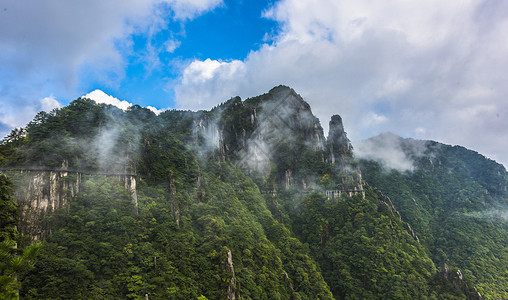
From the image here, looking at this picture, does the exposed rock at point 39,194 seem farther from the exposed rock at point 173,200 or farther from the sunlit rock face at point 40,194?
the exposed rock at point 173,200

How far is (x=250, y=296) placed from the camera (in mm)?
47625

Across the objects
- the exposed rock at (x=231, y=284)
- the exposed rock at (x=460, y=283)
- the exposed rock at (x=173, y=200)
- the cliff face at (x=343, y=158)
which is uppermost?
the cliff face at (x=343, y=158)

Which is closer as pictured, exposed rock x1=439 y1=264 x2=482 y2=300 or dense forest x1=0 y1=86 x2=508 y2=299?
dense forest x1=0 y1=86 x2=508 y2=299

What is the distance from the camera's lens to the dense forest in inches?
1542

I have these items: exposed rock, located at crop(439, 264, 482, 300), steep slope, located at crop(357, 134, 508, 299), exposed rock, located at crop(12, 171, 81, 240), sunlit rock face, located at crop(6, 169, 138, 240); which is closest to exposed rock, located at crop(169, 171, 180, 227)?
sunlit rock face, located at crop(6, 169, 138, 240)

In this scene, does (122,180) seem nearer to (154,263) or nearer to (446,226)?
(154,263)

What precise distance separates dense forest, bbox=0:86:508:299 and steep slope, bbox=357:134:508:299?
2.11 ft

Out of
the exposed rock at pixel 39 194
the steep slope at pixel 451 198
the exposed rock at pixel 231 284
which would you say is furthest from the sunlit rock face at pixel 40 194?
the steep slope at pixel 451 198

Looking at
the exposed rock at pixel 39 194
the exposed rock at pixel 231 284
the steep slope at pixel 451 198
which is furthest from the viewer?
the steep slope at pixel 451 198

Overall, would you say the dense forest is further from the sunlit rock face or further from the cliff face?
the cliff face

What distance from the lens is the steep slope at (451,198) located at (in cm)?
7331

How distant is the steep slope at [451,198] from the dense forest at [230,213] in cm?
64

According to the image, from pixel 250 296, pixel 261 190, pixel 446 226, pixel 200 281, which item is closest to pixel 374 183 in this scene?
pixel 446 226

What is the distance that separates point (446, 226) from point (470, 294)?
36.6 m
